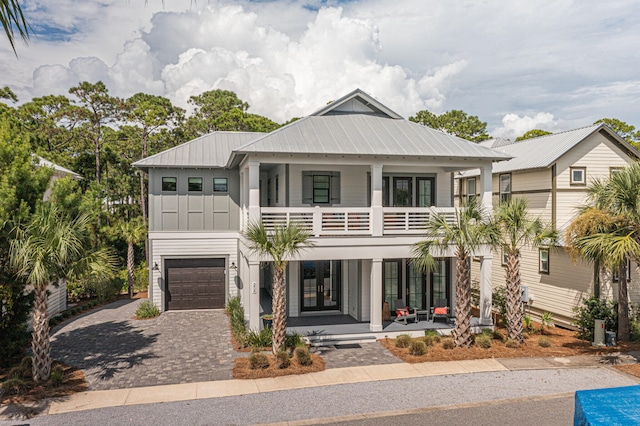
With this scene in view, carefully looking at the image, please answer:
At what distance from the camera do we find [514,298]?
1581 centimetres

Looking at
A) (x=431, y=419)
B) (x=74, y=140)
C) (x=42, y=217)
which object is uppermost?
(x=74, y=140)

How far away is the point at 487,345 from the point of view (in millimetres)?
15406

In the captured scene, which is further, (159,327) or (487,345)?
(159,327)

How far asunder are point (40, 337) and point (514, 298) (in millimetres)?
13824

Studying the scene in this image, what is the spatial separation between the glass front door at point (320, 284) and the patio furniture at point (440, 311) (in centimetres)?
378

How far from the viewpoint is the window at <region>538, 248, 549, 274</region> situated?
2023cm

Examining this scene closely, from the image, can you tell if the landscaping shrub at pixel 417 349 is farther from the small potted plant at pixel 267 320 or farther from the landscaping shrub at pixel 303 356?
the small potted plant at pixel 267 320

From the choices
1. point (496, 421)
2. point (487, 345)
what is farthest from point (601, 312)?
point (496, 421)

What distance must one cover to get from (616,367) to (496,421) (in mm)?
5828

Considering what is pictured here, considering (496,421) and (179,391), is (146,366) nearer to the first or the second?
(179,391)

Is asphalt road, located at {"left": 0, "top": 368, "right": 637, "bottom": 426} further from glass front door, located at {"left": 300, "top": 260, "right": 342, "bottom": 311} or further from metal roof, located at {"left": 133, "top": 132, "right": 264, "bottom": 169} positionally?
metal roof, located at {"left": 133, "top": 132, "right": 264, "bottom": 169}

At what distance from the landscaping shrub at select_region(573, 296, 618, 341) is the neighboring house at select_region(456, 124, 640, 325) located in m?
1.12

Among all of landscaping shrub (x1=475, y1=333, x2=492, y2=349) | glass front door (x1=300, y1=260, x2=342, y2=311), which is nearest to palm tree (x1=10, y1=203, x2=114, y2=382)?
glass front door (x1=300, y1=260, x2=342, y2=311)

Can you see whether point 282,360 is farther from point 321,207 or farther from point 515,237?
point 515,237
